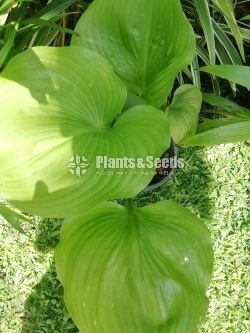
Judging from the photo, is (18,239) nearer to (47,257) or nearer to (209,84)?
(47,257)

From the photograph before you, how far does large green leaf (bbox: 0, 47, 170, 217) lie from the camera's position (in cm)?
74

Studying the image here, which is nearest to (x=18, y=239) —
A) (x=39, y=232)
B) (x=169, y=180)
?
(x=39, y=232)

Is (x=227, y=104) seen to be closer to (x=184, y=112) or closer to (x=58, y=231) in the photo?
(x=184, y=112)

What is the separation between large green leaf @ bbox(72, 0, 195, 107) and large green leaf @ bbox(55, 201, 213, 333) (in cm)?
28

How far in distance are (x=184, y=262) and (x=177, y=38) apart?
17.2 inches

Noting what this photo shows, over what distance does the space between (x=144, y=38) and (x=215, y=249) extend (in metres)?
0.64

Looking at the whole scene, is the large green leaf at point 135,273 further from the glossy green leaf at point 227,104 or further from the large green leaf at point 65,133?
the glossy green leaf at point 227,104

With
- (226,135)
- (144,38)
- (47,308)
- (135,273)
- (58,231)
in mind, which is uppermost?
(144,38)
